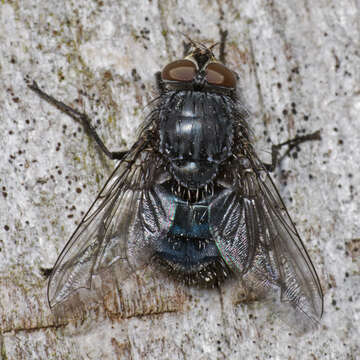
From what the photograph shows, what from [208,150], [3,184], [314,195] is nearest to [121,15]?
[208,150]

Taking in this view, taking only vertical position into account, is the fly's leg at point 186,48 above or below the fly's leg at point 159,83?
above

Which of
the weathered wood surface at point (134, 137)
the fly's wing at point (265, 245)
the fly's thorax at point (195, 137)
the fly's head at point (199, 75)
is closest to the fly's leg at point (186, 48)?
the weathered wood surface at point (134, 137)

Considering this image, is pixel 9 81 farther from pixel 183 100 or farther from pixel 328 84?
pixel 328 84

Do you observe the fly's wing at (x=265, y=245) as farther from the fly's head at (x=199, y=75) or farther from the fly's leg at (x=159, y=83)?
the fly's leg at (x=159, y=83)

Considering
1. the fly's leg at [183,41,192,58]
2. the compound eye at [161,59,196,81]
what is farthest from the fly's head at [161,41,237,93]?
the fly's leg at [183,41,192,58]

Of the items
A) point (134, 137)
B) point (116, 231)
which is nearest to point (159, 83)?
point (134, 137)

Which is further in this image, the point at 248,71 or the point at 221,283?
the point at 248,71

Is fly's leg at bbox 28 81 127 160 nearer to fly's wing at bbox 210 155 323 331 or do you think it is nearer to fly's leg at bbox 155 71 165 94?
fly's leg at bbox 155 71 165 94
